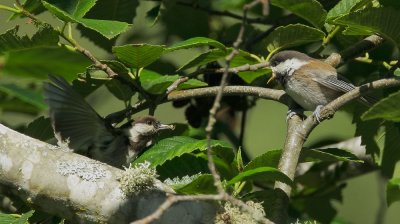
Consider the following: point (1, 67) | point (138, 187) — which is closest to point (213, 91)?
point (138, 187)

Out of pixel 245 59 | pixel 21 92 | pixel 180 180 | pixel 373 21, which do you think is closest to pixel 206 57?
pixel 245 59

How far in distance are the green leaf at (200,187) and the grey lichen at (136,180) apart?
0.12 m

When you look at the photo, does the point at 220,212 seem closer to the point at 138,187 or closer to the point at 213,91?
the point at 138,187

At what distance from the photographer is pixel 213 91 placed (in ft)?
9.27

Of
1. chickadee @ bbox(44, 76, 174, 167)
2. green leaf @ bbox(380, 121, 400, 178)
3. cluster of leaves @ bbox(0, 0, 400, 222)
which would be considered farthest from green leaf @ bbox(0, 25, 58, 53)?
green leaf @ bbox(380, 121, 400, 178)

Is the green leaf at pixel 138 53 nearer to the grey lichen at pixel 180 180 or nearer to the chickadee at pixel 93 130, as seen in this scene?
the chickadee at pixel 93 130

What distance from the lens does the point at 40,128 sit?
2.72 m

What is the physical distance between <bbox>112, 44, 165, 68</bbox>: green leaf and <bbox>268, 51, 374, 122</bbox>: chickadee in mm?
609

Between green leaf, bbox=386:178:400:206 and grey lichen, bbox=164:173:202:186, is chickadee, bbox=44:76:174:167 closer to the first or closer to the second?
grey lichen, bbox=164:173:202:186

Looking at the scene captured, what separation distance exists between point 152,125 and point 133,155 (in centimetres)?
16

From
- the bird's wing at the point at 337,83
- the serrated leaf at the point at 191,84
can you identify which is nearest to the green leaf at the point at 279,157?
the serrated leaf at the point at 191,84

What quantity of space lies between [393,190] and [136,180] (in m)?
1.11

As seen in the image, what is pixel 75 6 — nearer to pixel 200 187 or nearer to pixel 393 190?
pixel 200 187

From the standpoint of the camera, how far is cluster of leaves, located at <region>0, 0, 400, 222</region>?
232cm
